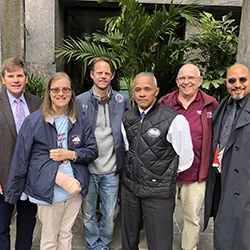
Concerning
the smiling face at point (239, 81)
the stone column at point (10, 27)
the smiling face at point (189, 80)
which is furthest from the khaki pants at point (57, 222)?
the stone column at point (10, 27)

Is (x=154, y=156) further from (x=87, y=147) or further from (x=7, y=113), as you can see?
(x=7, y=113)

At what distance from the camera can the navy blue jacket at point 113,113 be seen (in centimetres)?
300

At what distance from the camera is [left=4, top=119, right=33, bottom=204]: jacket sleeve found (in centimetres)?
248

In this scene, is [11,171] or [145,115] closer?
[11,171]

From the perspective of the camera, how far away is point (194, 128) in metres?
2.88

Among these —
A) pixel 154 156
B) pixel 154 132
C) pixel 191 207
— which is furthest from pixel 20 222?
pixel 191 207

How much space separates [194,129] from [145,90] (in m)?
0.62

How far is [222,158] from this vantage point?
Answer: 265 centimetres

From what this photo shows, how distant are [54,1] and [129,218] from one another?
4.71m

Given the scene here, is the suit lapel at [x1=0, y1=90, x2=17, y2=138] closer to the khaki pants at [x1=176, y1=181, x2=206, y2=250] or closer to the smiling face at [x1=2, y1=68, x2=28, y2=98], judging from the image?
the smiling face at [x1=2, y1=68, x2=28, y2=98]

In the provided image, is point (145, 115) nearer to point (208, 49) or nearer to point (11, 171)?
point (11, 171)

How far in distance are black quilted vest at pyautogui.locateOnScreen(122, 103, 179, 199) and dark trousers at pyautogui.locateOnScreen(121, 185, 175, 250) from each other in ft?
0.29

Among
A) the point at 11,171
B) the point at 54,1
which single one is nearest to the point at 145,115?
the point at 11,171

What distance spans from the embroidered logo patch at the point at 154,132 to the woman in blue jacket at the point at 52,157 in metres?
0.51
